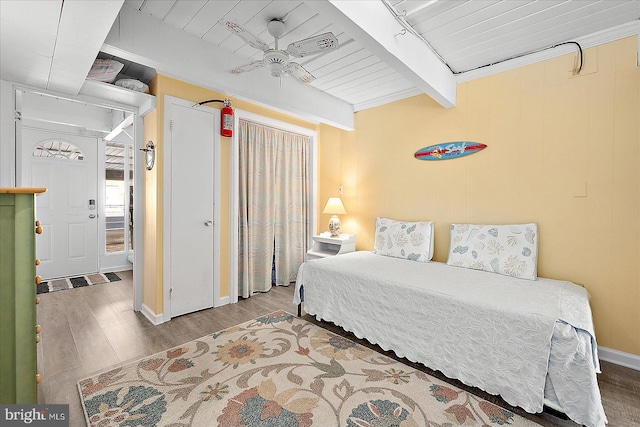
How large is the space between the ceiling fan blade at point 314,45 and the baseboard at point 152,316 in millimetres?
2630

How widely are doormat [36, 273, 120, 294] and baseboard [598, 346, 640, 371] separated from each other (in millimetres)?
5733

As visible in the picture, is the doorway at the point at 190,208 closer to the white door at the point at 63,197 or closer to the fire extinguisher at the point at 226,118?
the fire extinguisher at the point at 226,118

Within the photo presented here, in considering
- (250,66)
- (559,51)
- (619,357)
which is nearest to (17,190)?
(250,66)

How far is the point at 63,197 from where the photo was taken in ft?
15.1

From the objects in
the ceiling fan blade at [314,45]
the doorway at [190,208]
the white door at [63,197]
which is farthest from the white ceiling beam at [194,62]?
the white door at [63,197]

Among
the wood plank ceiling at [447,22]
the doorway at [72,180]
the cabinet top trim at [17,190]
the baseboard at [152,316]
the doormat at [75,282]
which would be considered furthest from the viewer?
the doorway at [72,180]

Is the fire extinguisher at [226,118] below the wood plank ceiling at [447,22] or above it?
below

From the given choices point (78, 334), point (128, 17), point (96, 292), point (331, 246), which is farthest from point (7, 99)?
point (331, 246)

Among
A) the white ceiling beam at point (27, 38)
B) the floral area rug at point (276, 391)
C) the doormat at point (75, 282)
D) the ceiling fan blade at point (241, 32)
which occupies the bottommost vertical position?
the floral area rug at point (276, 391)

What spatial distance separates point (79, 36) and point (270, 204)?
2511 mm

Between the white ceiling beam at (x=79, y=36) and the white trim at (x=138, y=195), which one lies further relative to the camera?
the white trim at (x=138, y=195)

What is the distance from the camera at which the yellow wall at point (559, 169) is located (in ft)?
7.34

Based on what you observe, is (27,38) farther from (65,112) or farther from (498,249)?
(498,249)

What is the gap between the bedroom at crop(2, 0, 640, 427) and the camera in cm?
224
